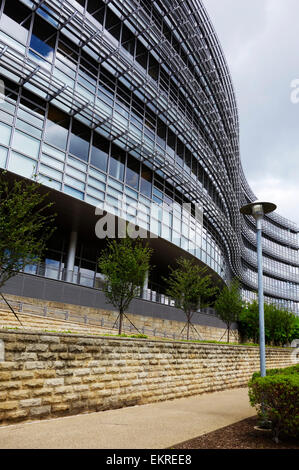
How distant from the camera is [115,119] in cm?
2223

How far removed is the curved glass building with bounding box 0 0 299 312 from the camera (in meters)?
18.9

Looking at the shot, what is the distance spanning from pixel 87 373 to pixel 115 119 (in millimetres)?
16596

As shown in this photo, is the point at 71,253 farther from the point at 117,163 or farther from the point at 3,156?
the point at 3,156

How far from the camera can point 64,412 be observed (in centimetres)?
828

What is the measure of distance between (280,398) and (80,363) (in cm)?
455

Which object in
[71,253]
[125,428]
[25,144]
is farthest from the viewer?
[71,253]

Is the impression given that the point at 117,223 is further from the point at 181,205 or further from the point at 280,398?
the point at 280,398

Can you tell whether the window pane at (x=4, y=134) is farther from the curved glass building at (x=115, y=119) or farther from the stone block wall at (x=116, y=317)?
the stone block wall at (x=116, y=317)

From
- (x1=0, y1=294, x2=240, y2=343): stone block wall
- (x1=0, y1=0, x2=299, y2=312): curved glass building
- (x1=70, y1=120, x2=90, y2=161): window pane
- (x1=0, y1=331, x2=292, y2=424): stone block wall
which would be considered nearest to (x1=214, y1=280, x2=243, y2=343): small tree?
(x1=0, y1=294, x2=240, y2=343): stone block wall

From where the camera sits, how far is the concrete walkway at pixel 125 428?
20.4 ft

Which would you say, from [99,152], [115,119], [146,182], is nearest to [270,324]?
[146,182]

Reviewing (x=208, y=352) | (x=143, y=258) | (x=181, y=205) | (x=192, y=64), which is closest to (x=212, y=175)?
(x=181, y=205)

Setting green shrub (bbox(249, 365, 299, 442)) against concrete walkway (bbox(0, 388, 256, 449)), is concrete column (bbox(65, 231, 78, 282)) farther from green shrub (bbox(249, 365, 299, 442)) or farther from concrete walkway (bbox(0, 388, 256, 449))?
green shrub (bbox(249, 365, 299, 442))

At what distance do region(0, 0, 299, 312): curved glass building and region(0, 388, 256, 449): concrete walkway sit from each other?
38.2ft
